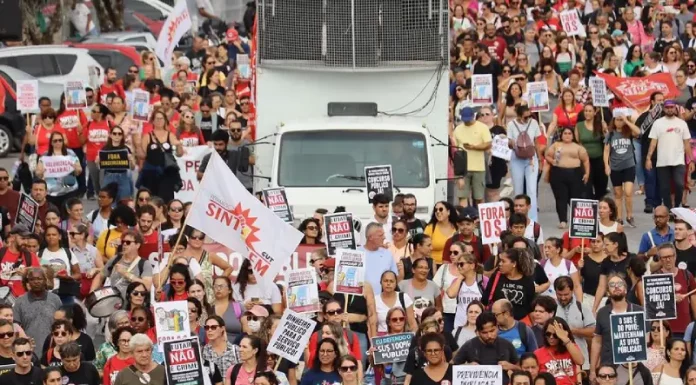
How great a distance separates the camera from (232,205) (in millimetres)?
18516

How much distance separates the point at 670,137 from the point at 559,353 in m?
9.28

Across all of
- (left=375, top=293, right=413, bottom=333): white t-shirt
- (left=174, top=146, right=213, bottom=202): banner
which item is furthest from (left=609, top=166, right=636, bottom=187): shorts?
(left=375, top=293, right=413, bottom=333): white t-shirt

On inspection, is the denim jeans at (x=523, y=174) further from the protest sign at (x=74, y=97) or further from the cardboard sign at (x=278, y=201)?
the protest sign at (x=74, y=97)

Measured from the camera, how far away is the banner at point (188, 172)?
82.3 ft

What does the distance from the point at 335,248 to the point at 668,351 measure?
12.0 feet

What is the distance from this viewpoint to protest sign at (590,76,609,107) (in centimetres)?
2608

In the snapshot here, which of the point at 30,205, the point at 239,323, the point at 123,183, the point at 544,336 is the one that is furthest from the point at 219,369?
the point at 123,183

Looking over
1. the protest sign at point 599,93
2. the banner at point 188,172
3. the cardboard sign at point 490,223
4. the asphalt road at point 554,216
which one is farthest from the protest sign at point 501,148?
the cardboard sign at point 490,223

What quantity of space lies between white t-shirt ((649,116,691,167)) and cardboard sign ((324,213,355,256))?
7071mm

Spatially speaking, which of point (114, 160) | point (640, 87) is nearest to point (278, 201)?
A: point (114, 160)

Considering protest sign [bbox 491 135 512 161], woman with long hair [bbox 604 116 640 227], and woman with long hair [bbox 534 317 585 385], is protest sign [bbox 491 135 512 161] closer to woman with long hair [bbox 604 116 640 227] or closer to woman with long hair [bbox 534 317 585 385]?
woman with long hair [bbox 604 116 640 227]

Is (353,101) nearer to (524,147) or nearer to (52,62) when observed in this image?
(524,147)

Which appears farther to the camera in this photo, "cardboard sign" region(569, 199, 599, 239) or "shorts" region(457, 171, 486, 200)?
"shorts" region(457, 171, 486, 200)

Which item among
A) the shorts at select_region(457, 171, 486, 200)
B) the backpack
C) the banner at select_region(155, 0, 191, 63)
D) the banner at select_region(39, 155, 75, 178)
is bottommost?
the shorts at select_region(457, 171, 486, 200)
